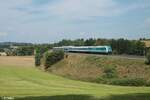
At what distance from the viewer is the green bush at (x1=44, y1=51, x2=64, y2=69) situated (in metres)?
80.6

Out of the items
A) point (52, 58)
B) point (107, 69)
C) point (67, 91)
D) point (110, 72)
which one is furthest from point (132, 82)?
point (52, 58)

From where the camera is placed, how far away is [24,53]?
16838cm

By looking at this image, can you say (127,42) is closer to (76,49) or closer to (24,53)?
(76,49)

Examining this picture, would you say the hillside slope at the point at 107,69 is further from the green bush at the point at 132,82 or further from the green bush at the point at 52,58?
the green bush at the point at 52,58

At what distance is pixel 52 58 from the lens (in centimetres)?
8144

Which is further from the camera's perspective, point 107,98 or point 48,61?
point 48,61

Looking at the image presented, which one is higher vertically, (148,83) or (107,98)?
(107,98)

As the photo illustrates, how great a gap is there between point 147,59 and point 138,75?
3516 mm

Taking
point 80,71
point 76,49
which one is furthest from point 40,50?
point 80,71

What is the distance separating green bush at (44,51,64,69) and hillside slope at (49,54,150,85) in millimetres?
10997

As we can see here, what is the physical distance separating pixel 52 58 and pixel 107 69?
31165 mm

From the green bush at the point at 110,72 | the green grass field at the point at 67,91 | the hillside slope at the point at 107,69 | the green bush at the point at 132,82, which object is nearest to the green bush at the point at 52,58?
the hillside slope at the point at 107,69

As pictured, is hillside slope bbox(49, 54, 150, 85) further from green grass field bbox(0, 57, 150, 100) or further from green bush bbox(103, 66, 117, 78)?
green grass field bbox(0, 57, 150, 100)

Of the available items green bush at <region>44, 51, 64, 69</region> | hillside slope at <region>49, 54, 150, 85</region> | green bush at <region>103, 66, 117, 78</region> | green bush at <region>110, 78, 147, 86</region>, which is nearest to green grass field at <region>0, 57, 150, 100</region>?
green bush at <region>110, 78, 147, 86</region>
